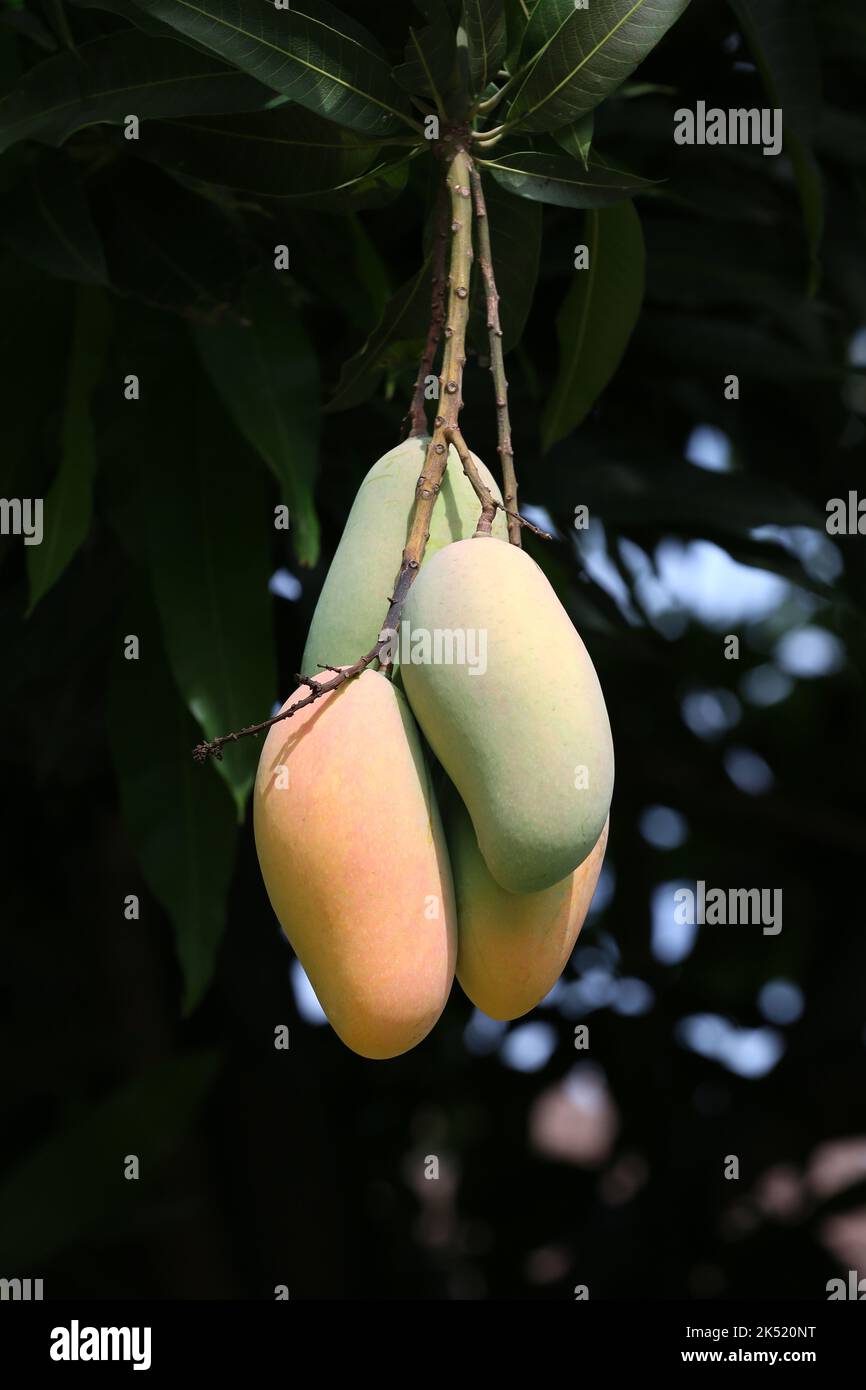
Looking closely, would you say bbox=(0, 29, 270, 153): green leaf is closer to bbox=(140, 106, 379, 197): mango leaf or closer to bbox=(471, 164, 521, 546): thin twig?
bbox=(140, 106, 379, 197): mango leaf

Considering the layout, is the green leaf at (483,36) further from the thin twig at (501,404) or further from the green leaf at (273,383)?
the green leaf at (273,383)

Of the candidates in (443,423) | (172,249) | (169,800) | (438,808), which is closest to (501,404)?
(443,423)

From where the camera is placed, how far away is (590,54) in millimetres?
568

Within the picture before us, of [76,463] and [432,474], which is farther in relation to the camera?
[76,463]

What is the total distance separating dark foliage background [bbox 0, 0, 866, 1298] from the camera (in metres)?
0.96

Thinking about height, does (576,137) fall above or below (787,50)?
below

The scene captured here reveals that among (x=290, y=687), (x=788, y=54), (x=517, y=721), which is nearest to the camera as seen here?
(x=517, y=721)

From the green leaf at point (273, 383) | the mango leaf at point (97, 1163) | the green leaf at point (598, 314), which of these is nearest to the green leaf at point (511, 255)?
the green leaf at point (598, 314)

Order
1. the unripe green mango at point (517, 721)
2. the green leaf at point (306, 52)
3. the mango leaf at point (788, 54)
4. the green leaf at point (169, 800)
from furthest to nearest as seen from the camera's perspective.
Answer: the green leaf at point (169, 800) → the mango leaf at point (788, 54) → the green leaf at point (306, 52) → the unripe green mango at point (517, 721)

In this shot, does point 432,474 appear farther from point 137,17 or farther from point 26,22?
point 26,22

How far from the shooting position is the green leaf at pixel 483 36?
569 mm

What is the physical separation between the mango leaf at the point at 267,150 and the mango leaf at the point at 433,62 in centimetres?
4

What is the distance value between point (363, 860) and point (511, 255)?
1.07ft

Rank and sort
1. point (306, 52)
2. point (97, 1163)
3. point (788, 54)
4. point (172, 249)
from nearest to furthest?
point (306, 52) < point (788, 54) < point (172, 249) < point (97, 1163)
